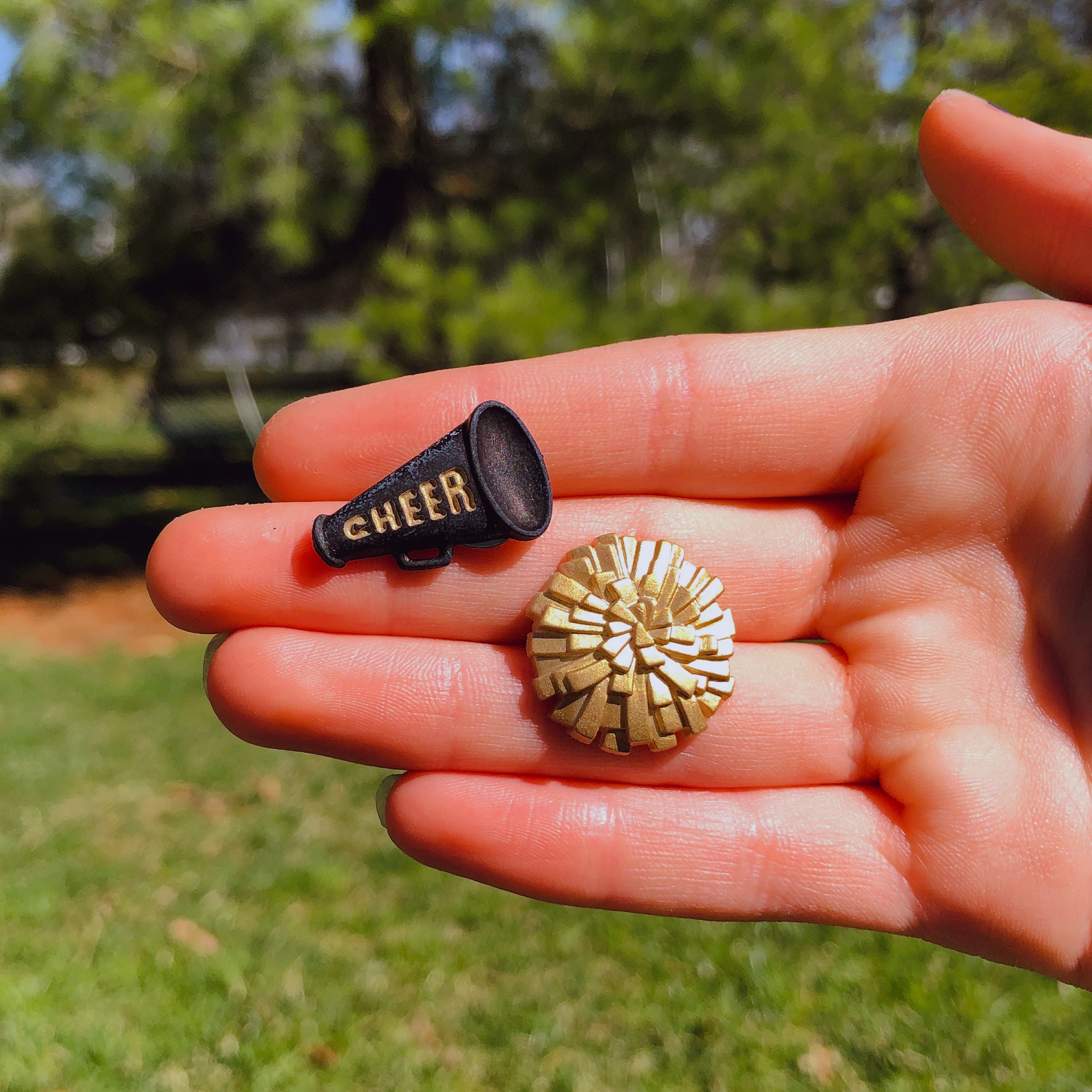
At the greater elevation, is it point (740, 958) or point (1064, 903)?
point (1064, 903)

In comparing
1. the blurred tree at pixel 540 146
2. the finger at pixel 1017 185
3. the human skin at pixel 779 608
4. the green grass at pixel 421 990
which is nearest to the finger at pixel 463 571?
the human skin at pixel 779 608

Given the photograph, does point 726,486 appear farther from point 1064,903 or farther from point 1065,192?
point 1064,903

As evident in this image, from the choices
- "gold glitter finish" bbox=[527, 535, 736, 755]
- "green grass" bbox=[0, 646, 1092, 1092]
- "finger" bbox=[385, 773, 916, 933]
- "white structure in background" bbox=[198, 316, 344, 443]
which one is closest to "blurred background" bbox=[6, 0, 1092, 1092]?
"green grass" bbox=[0, 646, 1092, 1092]

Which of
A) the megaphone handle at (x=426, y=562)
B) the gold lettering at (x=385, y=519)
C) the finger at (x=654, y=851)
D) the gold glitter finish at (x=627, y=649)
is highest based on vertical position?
the gold lettering at (x=385, y=519)

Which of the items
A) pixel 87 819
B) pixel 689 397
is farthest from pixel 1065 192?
pixel 87 819

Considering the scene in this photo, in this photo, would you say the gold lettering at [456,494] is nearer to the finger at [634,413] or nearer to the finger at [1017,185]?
the finger at [634,413]

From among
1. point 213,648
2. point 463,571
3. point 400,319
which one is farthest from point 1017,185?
point 400,319
